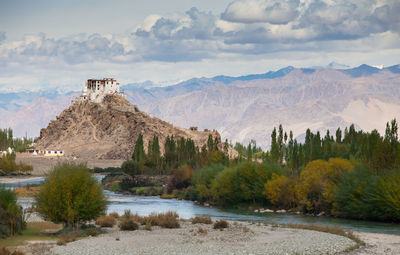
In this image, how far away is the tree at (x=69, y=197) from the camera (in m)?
48.9

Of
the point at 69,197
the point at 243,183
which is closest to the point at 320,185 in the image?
the point at 243,183

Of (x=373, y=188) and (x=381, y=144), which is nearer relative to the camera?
(x=373, y=188)

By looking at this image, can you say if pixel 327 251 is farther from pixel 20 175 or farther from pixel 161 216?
pixel 20 175

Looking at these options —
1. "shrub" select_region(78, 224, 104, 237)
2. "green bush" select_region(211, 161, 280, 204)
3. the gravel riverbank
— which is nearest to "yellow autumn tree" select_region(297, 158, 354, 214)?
"green bush" select_region(211, 161, 280, 204)

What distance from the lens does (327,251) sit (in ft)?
139

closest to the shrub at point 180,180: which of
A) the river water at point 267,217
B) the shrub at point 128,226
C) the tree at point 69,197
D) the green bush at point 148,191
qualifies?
the green bush at point 148,191

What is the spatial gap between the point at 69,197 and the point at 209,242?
11.6m

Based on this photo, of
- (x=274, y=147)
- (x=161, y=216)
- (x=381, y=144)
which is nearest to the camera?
(x=161, y=216)

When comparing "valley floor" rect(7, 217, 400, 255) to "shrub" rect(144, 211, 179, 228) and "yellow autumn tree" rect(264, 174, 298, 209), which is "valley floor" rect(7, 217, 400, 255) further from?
"yellow autumn tree" rect(264, 174, 298, 209)

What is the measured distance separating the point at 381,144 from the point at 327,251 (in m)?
41.7

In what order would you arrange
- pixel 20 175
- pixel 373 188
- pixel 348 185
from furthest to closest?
1. pixel 20 175
2. pixel 348 185
3. pixel 373 188

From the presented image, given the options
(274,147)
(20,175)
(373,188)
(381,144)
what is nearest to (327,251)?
(373,188)

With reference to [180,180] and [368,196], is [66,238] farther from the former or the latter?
[180,180]

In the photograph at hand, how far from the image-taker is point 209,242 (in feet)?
149
